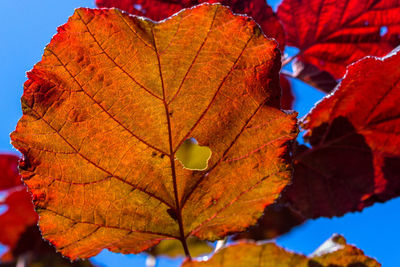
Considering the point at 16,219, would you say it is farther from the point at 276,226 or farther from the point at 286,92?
the point at 286,92

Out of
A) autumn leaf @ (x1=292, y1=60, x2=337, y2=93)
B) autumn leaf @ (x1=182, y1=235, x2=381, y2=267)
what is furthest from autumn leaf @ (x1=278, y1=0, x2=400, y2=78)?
autumn leaf @ (x1=182, y1=235, x2=381, y2=267)

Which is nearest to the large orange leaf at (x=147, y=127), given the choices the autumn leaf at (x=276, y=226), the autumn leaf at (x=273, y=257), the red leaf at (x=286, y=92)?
the autumn leaf at (x=273, y=257)

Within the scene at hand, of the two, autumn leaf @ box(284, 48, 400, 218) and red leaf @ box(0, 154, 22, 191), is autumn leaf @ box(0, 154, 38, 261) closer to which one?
red leaf @ box(0, 154, 22, 191)

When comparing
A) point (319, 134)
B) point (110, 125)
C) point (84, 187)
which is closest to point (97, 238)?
point (84, 187)

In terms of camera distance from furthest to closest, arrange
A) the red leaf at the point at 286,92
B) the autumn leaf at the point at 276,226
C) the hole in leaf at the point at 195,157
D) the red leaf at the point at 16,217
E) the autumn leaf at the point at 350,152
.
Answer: the autumn leaf at the point at 276,226, the red leaf at the point at 16,217, the red leaf at the point at 286,92, the autumn leaf at the point at 350,152, the hole in leaf at the point at 195,157

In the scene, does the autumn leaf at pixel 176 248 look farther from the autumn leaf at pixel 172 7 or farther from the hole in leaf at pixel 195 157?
the autumn leaf at pixel 172 7

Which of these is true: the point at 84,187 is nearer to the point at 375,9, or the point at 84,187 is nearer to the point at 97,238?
the point at 97,238
